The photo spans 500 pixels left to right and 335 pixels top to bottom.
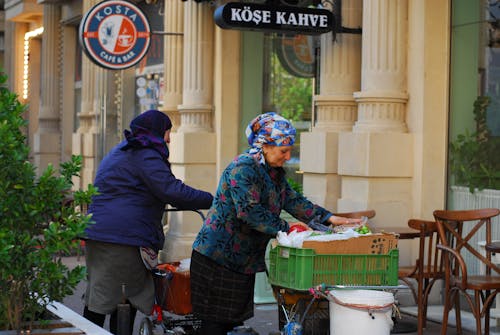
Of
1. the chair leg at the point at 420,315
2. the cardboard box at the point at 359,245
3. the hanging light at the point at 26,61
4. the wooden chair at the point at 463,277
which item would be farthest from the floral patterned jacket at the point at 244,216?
the hanging light at the point at 26,61

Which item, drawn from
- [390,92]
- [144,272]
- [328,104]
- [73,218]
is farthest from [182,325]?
[328,104]

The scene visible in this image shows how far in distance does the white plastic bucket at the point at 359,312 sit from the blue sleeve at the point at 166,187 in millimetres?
1274

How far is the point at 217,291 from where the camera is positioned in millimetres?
6137

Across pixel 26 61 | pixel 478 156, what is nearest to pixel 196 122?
pixel 478 156

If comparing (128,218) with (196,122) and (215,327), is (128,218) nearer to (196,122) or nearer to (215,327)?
(215,327)

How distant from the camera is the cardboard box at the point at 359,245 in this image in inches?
221

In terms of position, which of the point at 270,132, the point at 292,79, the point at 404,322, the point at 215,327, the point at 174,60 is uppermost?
the point at 174,60

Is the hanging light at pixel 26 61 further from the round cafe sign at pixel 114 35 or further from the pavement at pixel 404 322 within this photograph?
the pavement at pixel 404 322

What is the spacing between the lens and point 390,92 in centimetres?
1005

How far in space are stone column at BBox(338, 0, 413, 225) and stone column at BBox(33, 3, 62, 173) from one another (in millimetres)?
14351

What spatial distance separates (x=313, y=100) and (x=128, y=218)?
6.28 m

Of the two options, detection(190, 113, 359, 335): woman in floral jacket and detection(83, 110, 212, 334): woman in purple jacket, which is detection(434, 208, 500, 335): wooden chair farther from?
detection(83, 110, 212, 334): woman in purple jacket

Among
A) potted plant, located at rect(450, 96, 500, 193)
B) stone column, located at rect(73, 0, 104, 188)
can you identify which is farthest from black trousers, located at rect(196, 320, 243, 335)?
stone column, located at rect(73, 0, 104, 188)

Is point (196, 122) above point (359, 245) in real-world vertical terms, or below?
above
